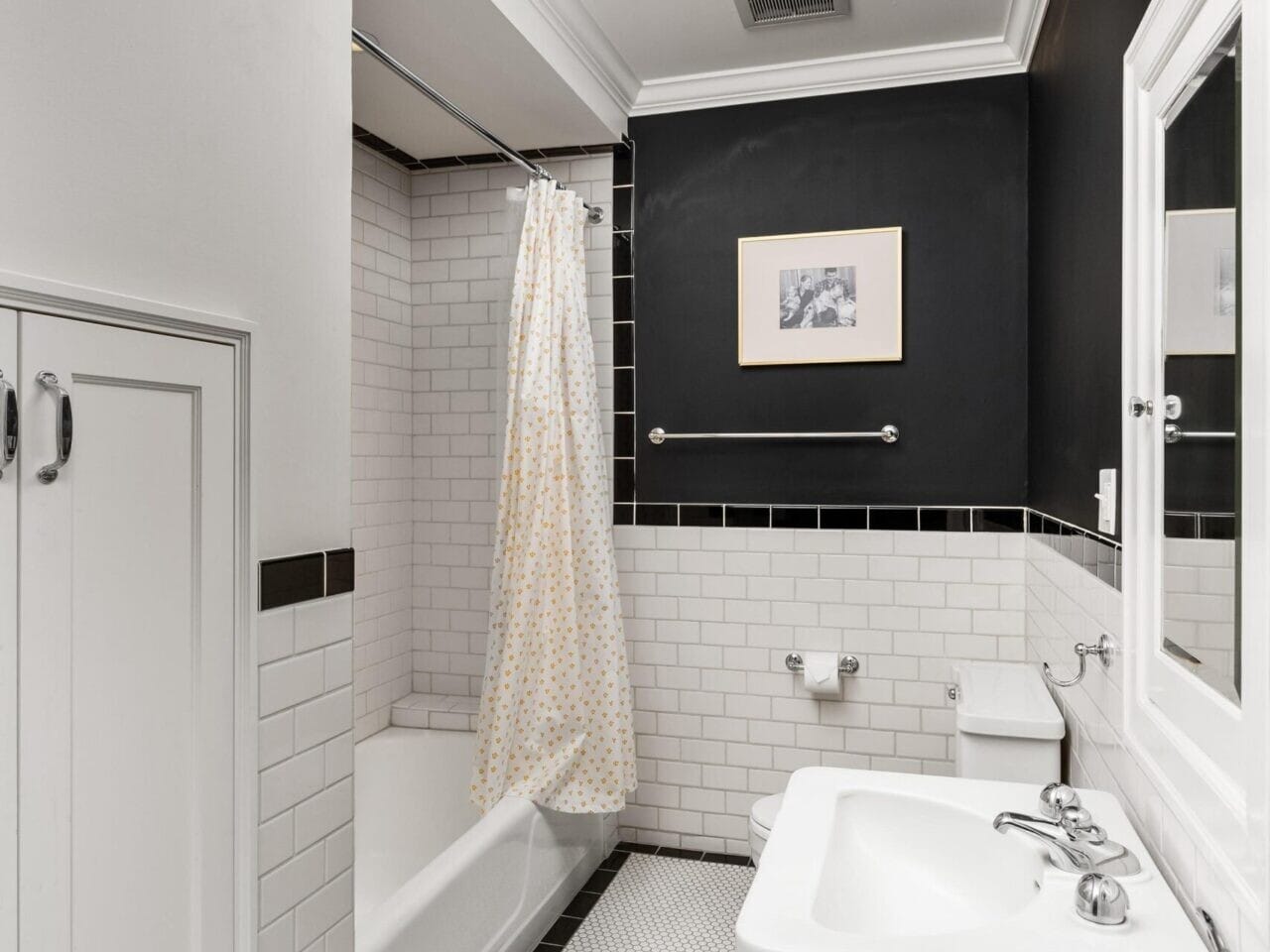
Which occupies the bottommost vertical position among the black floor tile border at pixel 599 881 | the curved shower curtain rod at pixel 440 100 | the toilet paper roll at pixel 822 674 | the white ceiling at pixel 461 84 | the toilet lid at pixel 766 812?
the black floor tile border at pixel 599 881

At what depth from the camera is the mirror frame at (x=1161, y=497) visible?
0.94m

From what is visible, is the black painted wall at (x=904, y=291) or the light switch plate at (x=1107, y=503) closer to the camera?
the light switch plate at (x=1107, y=503)

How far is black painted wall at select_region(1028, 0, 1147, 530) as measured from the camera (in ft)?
5.74

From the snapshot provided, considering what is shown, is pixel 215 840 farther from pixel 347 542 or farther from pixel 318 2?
pixel 318 2

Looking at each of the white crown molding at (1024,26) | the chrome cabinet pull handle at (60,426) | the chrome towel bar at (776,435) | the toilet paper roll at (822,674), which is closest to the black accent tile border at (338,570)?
the chrome cabinet pull handle at (60,426)

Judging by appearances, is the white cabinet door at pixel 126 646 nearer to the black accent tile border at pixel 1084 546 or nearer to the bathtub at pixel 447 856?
the bathtub at pixel 447 856

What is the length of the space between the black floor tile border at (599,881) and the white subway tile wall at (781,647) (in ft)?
0.12

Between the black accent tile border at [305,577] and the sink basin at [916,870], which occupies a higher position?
the black accent tile border at [305,577]

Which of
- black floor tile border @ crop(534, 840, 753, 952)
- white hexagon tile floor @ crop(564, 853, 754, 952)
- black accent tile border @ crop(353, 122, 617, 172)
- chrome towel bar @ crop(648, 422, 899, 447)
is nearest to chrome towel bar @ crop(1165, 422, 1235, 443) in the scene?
chrome towel bar @ crop(648, 422, 899, 447)

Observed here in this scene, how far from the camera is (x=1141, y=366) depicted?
58.5 inches

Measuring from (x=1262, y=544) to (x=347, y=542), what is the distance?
1.38 m

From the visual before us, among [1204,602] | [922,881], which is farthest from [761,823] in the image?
[1204,602]

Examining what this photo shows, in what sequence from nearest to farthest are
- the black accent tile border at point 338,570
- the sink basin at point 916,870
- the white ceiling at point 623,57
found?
the sink basin at point 916,870 → the black accent tile border at point 338,570 → the white ceiling at point 623,57

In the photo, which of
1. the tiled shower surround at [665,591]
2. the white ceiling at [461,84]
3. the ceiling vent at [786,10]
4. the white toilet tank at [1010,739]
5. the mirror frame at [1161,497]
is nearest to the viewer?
the mirror frame at [1161,497]
